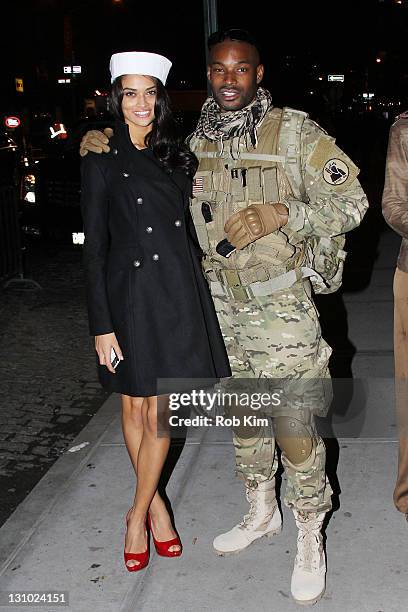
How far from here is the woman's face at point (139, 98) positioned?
2988 mm

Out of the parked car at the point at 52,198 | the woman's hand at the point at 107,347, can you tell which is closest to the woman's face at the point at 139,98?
the woman's hand at the point at 107,347

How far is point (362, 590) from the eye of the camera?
116 inches

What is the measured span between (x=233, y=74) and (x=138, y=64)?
0.36 metres

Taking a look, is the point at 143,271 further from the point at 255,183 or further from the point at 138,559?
the point at 138,559

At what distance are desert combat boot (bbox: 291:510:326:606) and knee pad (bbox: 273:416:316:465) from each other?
216 mm

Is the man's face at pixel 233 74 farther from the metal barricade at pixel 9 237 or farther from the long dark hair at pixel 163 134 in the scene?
the metal barricade at pixel 9 237

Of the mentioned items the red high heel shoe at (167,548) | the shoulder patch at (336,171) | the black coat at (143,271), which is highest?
the shoulder patch at (336,171)

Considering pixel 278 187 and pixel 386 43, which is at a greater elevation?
pixel 386 43

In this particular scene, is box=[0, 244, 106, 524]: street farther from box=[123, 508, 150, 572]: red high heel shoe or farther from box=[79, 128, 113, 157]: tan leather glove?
box=[79, 128, 113, 157]: tan leather glove

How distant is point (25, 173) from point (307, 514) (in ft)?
30.7

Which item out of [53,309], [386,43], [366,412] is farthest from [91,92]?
[366,412]

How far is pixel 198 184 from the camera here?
3.08 meters

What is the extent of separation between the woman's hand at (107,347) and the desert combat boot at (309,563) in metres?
0.92

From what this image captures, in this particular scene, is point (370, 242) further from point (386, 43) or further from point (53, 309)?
point (386, 43)
